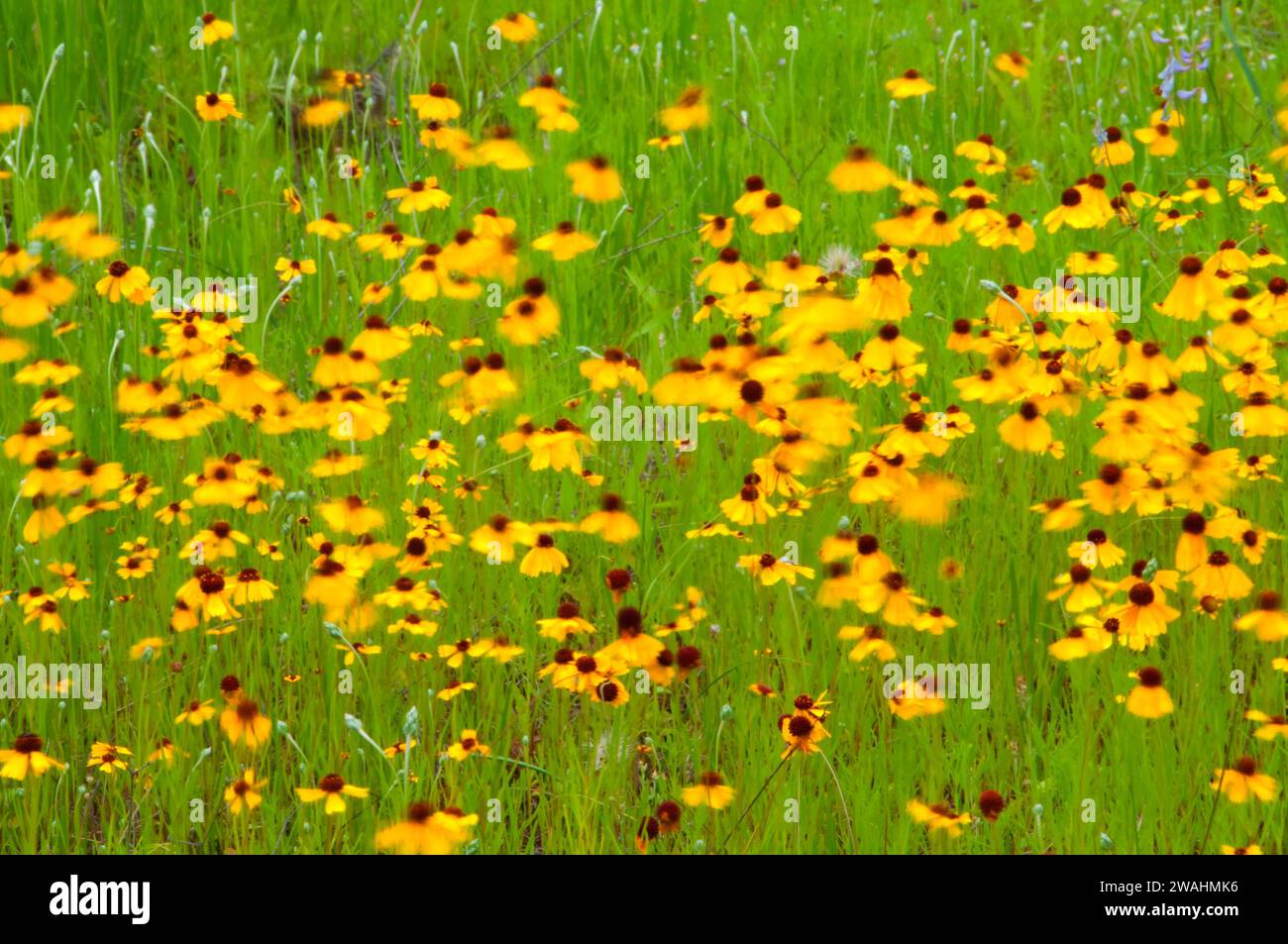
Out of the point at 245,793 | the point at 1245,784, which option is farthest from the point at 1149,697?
the point at 245,793

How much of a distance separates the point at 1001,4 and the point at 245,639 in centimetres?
457

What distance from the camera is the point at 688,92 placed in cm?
512

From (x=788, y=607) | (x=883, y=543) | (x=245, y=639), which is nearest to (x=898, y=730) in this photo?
(x=788, y=607)

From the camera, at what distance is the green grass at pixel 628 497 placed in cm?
274

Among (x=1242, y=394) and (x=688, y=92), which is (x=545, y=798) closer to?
(x=1242, y=394)

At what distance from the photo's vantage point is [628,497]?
3.42 meters

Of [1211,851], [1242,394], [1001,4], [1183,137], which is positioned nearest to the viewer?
[1211,851]

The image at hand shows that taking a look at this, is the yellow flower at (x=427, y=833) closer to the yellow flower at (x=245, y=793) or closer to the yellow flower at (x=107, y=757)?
the yellow flower at (x=245, y=793)

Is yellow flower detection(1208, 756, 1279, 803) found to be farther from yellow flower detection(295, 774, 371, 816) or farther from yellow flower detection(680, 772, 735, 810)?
yellow flower detection(295, 774, 371, 816)

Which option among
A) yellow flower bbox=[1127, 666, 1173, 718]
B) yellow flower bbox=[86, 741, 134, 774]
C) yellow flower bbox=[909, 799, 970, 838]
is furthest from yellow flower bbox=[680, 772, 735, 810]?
yellow flower bbox=[86, 741, 134, 774]

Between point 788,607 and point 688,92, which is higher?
point 688,92

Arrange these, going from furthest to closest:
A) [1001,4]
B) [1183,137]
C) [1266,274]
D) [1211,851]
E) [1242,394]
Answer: [1001,4] → [1183,137] → [1266,274] → [1242,394] → [1211,851]

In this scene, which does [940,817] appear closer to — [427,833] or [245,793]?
[427,833]

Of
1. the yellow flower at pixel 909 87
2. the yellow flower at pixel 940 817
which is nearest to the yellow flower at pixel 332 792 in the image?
the yellow flower at pixel 940 817
